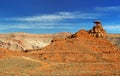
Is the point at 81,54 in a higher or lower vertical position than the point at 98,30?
lower

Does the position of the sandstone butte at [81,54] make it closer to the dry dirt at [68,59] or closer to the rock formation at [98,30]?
the dry dirt at [68,59]

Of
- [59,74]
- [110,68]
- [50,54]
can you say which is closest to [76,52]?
[50,54]

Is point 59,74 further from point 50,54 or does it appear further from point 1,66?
point 50,54

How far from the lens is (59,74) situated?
5450 centimetres

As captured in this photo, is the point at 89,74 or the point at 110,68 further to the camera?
the point at 110,68

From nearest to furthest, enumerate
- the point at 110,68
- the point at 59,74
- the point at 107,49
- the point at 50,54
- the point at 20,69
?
the point at 59,74, the point at 20,69, the point at 110,68, the point at 50,54, the point at 107,49

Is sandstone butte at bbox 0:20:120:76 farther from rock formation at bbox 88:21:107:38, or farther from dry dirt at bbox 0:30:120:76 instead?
rock formation at bbox 88:21:107:38

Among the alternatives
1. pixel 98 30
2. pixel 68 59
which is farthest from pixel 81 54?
pixel 98 30

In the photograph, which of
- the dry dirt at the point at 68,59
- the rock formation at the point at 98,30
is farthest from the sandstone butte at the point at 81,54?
the rock formation at the point at 98,30

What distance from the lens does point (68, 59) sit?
75312mm

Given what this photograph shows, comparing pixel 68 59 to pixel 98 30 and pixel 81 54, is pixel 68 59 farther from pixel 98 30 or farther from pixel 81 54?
pixel 98 30

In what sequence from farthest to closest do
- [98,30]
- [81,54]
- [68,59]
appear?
[98,30] → [81,54] → [68,59]

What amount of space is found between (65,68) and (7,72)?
12033mm

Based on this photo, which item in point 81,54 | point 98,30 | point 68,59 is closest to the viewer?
point 68,59
